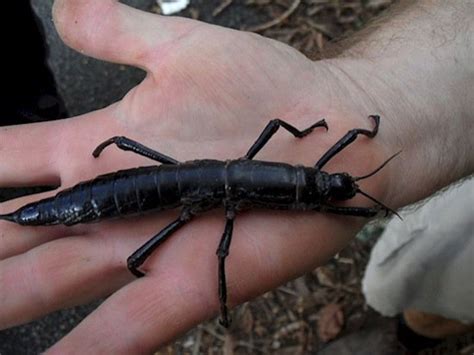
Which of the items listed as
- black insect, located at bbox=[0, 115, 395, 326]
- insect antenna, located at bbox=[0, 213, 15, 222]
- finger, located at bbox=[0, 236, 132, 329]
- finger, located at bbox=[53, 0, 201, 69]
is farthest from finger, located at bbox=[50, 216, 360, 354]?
finger, located at bbox=[53, 0, 201, 69]

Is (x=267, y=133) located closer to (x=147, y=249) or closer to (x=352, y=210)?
(x=352, y=210)

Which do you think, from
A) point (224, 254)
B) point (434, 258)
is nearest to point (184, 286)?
point (224, 254)

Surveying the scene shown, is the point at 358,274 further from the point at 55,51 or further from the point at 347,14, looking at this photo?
the point at 55,51

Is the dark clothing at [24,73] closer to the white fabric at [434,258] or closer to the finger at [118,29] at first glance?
the finger at [118,29]

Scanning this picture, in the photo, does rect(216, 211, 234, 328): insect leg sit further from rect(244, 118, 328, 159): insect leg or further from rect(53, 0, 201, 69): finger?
rect(53, 0, 201, 69): finger

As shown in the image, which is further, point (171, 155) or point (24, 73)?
point (24, 73)

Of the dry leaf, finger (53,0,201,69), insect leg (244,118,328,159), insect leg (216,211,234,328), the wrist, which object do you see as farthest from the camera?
the dry leaf

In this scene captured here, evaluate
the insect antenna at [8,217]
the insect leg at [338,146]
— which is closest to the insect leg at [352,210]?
the insect leg at [338,146]
